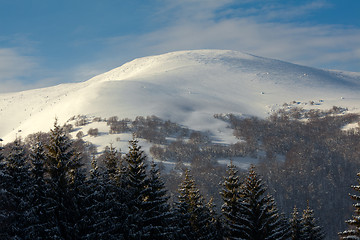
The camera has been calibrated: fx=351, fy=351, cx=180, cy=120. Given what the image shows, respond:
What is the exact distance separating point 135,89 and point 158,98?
694 inches

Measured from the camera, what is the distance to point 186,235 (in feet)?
95.4

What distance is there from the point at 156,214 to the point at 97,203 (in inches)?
186

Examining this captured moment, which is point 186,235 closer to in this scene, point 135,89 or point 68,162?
point 68,162

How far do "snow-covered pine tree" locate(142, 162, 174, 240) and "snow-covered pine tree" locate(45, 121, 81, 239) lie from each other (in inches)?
211

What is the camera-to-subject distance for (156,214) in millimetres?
26500

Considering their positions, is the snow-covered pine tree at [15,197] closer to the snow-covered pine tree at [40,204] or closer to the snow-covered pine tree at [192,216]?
the snow-covered pine tree at [40,204]

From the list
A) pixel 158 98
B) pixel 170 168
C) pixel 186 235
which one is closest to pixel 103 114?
pixel 158 98

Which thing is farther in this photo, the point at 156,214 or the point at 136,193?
the point at 156,214

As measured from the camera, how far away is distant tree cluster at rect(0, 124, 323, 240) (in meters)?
21.3

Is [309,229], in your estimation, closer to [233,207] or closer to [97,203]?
[233,207]

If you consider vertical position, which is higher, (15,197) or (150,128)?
(150,128)

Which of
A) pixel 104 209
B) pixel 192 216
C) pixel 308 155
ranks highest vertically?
pixel 104 209

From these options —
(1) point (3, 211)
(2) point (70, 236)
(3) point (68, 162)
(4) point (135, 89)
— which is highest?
(4) point (135, 89)

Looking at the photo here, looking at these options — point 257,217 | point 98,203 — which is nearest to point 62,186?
point 98,203
